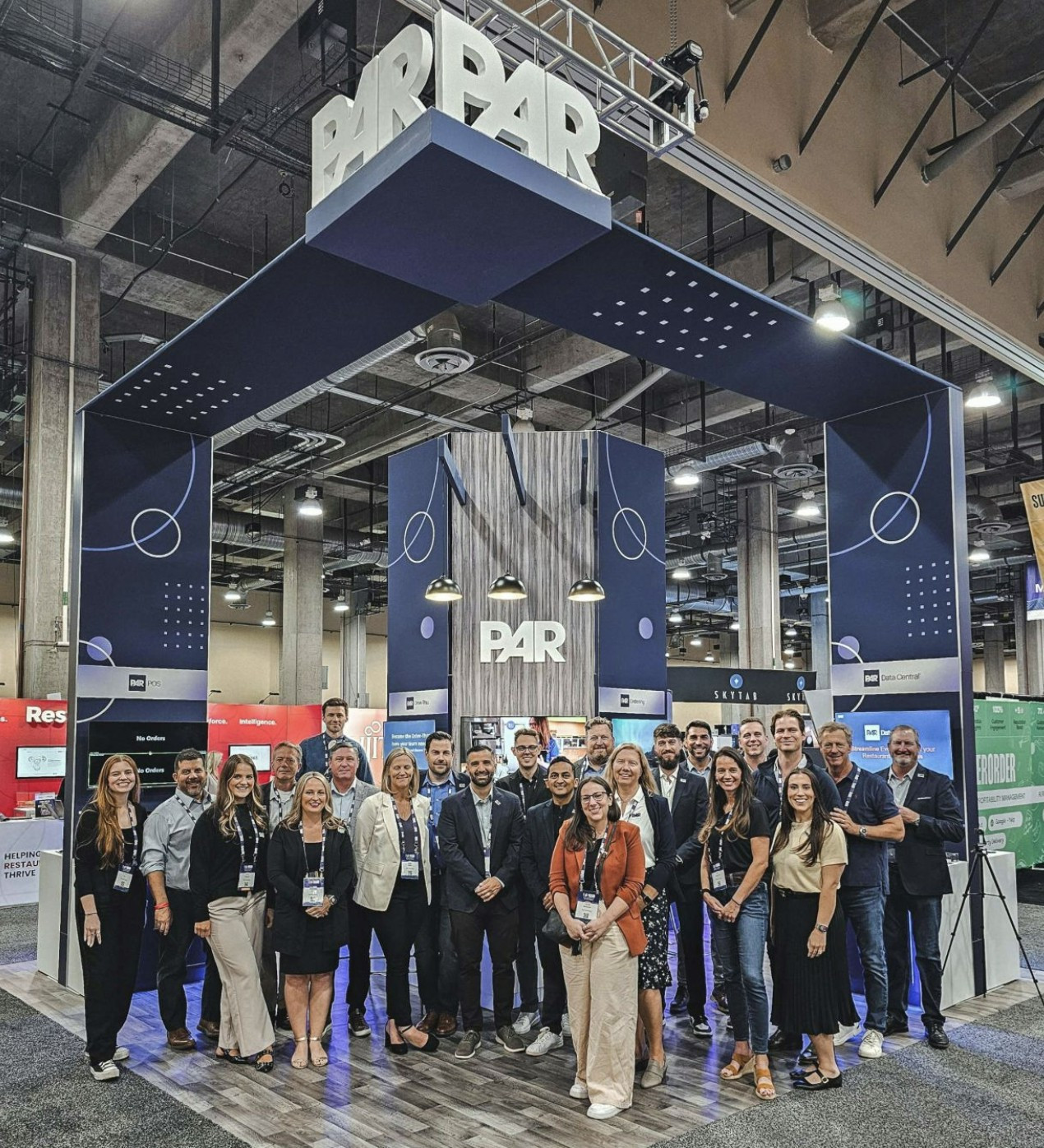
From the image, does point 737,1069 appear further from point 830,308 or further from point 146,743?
point 830,308

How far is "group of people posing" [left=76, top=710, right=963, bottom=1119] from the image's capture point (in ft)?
14.3

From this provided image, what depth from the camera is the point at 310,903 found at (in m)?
4.75

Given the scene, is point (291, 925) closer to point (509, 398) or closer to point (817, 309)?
point (817, 309)

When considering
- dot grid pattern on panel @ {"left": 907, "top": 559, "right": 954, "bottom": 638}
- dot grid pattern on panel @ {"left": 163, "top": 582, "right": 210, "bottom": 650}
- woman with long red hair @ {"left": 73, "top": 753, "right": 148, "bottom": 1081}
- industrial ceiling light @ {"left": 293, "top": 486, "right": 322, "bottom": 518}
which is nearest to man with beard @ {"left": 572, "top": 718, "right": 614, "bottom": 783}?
dot grid pattern on panel @ {"left": 907, "top": 559, "right": 954, "bottom": 638}

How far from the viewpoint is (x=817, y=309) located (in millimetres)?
8422

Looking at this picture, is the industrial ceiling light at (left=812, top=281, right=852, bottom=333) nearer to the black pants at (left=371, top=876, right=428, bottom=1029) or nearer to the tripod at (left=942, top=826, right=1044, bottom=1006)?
the tripod at (left=942, top=826, right=1044, bottom=1006)

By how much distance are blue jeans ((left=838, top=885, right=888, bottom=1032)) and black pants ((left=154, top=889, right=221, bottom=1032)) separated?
10.2ft

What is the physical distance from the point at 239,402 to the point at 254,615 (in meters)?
23.2

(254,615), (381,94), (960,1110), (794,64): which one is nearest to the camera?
(381,94)

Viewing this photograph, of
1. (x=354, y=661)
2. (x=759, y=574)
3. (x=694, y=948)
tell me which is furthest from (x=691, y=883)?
(x=354, y=661)

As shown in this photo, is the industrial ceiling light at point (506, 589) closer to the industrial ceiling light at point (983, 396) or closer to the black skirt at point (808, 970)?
the black skirt at point (808, 970)

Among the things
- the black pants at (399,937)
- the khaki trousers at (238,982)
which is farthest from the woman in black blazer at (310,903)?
the black pants at (399,937)

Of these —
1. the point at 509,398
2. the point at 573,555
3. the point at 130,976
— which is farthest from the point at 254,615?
the point at 130,976

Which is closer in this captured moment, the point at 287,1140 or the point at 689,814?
the point at 287,1140
